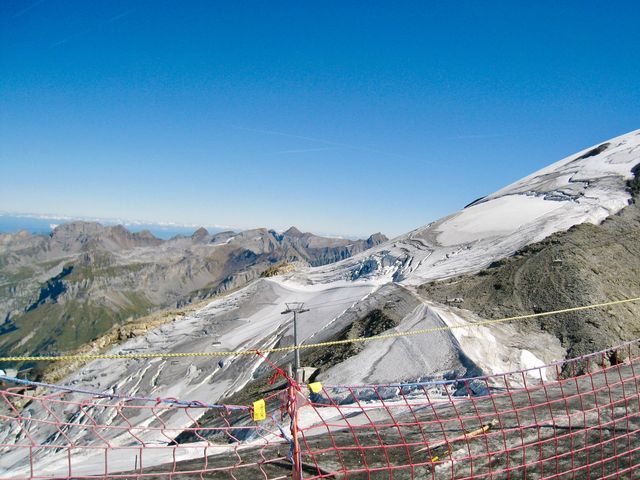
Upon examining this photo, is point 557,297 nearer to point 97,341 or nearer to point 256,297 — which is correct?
point 256,297

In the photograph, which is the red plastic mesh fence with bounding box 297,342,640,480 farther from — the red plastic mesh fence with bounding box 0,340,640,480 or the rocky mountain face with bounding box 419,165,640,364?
the rocky mountain face with bounding box 419,165,640,364

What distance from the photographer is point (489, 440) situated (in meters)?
8.00

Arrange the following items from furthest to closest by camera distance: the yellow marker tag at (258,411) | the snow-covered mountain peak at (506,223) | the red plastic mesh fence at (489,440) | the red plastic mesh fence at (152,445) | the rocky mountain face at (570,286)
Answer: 1. the snow-covered mountain peak at (506,223)
2. the rocky mountain face at (570,286)
3. the red plastic mesh fence at (489,440)
4. the red plastic mesh fence at (152,445)
5. the yellow marker tag at (258,411)

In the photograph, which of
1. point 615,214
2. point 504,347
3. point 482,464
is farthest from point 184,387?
point 615,214

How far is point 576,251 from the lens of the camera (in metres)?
17.0

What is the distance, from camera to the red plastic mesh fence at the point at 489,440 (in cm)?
712

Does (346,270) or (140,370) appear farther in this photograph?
(346,270)

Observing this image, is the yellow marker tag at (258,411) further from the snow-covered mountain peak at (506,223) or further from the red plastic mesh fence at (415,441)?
the snow-covered mountain peak at (506,223)

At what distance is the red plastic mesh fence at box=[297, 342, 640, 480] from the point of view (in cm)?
712

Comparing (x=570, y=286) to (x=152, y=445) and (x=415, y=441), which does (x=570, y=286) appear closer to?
(x=415, y=441)

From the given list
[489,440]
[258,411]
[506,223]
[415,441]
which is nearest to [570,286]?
[506,223]

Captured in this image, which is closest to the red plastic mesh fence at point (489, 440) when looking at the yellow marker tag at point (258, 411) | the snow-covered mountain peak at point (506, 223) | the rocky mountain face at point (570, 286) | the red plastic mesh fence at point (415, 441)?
the red plastic mesh fence at point (415, 441)

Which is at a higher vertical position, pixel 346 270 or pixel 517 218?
pixel 517 218

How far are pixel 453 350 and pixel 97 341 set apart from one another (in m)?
23.0
